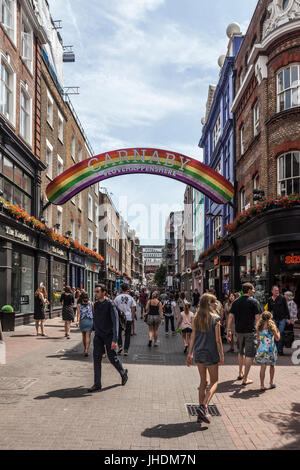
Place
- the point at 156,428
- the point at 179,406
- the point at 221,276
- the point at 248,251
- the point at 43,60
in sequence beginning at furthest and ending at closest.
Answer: the point at 221,276 → the point at 43,60 → the point at 248,251 → the point at 179,406 → the point at 156,428

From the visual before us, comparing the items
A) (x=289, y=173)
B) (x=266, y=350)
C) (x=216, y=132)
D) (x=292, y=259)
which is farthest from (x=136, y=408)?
(x=216, y=132)

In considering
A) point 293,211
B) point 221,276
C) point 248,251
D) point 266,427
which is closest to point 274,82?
point 293,211

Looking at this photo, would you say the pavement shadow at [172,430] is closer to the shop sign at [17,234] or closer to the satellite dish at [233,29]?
the shop sign at [17,234]

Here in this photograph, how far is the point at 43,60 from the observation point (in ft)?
71.5

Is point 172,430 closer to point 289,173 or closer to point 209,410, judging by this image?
point 209,410

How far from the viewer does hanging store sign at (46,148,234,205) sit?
1944 centimetres

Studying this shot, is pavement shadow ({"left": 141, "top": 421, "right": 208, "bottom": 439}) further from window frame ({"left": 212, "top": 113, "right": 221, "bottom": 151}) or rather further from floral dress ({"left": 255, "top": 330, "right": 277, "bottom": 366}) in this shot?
window frame ({"left": 212, "top": 113, "right": 221, "bottom": 151})

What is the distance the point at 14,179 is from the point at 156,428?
13.7 meters

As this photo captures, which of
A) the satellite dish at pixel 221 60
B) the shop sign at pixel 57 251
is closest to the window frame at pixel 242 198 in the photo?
the shop sign at pixel 57 251

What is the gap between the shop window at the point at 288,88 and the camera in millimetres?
16594

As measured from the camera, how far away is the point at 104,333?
303 inches

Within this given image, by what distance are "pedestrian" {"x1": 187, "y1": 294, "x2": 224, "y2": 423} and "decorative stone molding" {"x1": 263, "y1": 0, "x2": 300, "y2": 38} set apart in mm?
14379
